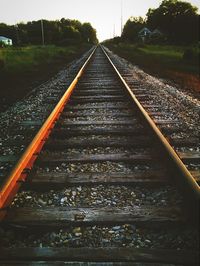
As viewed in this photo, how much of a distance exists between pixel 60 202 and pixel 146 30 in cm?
8924

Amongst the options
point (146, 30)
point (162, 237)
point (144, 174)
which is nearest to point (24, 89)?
point (144, 174)

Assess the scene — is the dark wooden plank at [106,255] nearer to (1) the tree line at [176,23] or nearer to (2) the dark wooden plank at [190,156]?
(2) the dark wooden plank at [190,156]

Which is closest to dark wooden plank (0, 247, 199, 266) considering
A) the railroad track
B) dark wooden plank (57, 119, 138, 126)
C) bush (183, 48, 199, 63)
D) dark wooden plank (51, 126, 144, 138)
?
the railroad track

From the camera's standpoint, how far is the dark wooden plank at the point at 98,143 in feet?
13.4

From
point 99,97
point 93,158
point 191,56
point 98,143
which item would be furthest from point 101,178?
point 191,56

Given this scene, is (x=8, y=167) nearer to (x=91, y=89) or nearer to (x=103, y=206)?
(x=103, y=206)

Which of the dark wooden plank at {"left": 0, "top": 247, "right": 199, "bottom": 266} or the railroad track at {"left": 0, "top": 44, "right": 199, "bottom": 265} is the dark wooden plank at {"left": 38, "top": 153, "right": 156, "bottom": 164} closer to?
the railroad track at {"left": 0, "top": 44, "right": 199, "bottom": 265}

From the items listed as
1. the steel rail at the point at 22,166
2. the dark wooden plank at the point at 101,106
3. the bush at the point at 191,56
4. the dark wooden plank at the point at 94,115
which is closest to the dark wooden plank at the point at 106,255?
the steel rail at the point at 22,166

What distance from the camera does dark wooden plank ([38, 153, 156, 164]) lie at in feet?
11.8

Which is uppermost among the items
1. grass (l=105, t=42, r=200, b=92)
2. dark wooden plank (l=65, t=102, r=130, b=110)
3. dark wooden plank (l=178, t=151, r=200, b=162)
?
dark wooden plank (l=65, t=102, r=130, b=110)

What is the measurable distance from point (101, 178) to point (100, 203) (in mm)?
422

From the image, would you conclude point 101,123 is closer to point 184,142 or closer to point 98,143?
point 98,143

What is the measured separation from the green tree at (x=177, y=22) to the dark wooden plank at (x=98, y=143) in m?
69.2

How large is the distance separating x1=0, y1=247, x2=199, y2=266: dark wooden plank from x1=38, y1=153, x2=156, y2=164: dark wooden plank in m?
1.47
